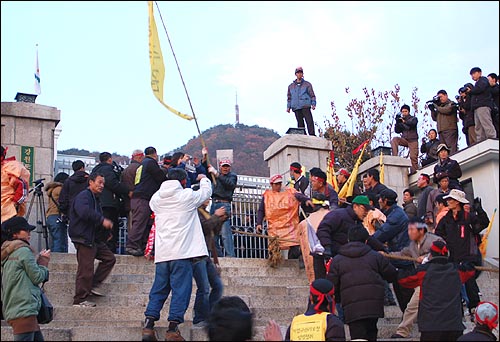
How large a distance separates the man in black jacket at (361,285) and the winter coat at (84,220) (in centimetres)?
294

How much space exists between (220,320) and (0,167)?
471 cm

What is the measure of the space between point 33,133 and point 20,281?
6077 millimetres

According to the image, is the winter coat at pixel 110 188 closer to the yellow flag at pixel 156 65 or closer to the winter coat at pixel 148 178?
the winter coat at pixel 148 178

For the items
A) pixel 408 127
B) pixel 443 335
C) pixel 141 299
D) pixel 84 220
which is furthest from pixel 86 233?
pixel 408 127

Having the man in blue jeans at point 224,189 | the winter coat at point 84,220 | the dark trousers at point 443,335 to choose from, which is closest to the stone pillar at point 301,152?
the man in blue jeans at point 224,189

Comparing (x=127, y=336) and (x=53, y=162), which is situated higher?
(x=53, y=162)

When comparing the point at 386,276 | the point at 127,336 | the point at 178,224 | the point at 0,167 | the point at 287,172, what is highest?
the point at 287,172

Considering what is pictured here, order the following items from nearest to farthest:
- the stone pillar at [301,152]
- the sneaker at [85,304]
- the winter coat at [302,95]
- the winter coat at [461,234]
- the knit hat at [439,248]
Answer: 1. the knit hat at [439,248]
2. the sneaker at [85,304]
3. the winter coat at [461,234]
4. the stone pillar at [301,152]
5. the winter coat at [302,95]

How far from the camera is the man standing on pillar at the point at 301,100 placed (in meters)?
14.9

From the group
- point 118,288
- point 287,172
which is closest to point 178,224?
point 118,288

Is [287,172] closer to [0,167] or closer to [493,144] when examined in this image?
[493,144]

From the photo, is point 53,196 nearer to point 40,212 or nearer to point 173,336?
point 40,212

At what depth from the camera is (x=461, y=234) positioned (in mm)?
9078

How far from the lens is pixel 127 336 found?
278 inches
